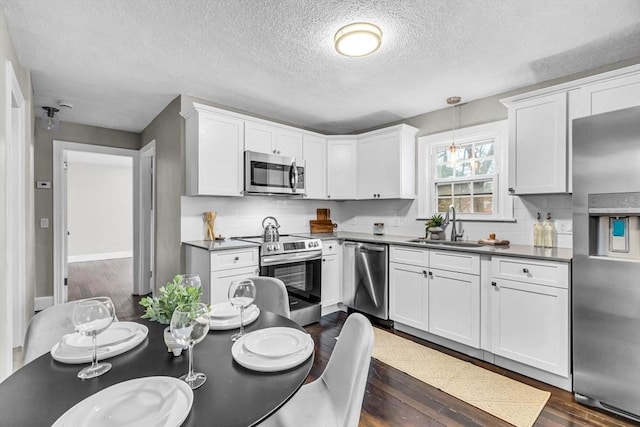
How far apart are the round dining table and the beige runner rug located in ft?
5.26

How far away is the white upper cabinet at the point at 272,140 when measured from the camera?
3441 mm

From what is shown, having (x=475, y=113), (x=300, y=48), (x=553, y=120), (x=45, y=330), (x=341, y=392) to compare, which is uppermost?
(x=300, y=48)

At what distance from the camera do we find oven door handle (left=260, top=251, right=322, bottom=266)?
314cm

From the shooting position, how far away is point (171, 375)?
104cm

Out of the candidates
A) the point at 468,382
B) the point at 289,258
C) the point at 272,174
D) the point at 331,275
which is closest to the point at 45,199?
the point at 272,174

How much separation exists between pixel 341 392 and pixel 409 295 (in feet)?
6.85

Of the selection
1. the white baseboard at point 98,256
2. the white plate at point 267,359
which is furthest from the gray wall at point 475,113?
the white baseboard at point 98,256

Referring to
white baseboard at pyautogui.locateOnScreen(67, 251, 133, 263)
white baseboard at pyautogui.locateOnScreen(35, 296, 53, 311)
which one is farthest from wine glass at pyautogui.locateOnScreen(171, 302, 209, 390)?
white baseboard at pyautogui.locateOnScreen(67, 251, 133, 263)

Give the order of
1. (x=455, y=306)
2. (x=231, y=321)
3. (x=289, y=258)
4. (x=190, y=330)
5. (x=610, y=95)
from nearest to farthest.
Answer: (x=190, y=330) < (x=231, y=321) < (x=610, y=95) < (x=455, y=306) < (x=289, y=258)

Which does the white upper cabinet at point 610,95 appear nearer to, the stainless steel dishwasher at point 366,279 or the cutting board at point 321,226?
the stainless steel dishwasher at point 366,279

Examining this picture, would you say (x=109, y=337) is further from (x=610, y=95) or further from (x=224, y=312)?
(x=610, y=95)

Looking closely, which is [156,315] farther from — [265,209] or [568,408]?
[265,209]

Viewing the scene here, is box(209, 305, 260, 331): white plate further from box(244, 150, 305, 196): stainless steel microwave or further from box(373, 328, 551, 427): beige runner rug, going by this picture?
A: box(244, 150, 305, 196): stainless steel microwave

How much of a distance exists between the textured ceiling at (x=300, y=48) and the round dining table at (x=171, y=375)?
6.17ft
